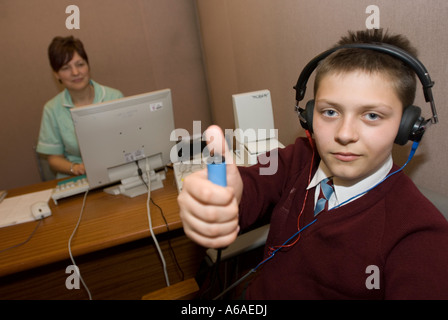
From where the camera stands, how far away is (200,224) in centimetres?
56

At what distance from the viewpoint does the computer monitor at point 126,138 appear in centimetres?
127

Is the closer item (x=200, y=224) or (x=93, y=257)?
(x=200, y=224)

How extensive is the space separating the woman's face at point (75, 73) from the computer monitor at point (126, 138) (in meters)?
0.78

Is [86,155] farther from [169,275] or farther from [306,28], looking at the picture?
[306,28]

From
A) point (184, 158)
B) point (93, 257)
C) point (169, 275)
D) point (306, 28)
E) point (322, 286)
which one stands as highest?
point (306, 28)

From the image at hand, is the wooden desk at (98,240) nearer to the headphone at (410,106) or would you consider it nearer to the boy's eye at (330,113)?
the boy's eye at (330,113)

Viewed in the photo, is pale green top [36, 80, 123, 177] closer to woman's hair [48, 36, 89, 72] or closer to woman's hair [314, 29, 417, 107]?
woman's hair [48, 36, 89, 72]

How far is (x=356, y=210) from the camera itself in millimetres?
703

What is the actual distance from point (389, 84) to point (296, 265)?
1.60 feet

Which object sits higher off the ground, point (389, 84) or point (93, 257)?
point (389, 84)

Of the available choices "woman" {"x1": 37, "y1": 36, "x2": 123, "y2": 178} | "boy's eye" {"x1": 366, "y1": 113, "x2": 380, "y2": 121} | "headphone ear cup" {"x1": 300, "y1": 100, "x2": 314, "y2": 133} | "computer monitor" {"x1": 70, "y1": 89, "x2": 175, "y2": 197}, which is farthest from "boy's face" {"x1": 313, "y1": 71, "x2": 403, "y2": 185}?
"woman" {"x1": 37, "y1": 36, "x2": 123, "y2": 178}

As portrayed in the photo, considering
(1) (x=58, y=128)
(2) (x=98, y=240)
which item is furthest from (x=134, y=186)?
(1) (x=58, y=128)

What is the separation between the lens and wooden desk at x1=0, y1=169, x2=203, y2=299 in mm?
1109
